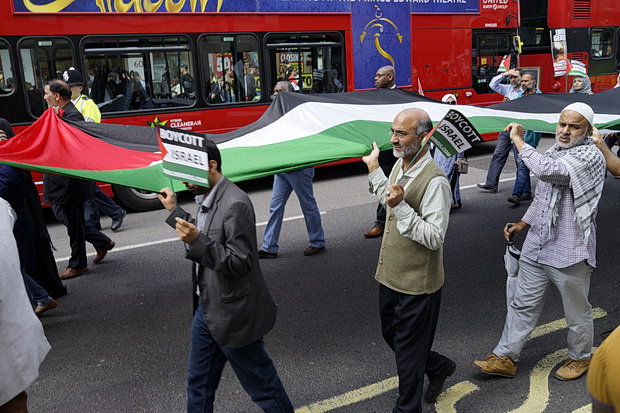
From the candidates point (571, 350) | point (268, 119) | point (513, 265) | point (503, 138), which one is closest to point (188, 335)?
point (268, 119)

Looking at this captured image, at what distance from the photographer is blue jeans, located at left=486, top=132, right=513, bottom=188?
29.1 ft

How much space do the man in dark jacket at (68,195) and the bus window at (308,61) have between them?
450 cm

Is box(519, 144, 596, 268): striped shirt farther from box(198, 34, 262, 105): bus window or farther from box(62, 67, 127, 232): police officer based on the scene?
box(198, 34, 262, 105): bus window

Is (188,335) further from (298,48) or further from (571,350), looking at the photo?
(298,48)

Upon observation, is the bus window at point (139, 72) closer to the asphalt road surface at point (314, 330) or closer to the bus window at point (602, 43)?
the asphalt road surface at point (314, 330)

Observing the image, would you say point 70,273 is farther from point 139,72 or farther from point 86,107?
point 139,72

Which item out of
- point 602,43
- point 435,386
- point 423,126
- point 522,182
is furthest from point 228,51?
point 602,43

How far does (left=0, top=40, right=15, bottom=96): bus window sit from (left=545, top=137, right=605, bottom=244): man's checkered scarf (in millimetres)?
7161

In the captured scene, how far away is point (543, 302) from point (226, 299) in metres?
2.20

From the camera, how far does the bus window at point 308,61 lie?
990 centimetres

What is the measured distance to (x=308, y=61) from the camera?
10.2m

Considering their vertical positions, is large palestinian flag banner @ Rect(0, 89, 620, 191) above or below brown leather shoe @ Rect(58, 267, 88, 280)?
above

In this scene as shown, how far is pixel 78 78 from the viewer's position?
23.4 feet

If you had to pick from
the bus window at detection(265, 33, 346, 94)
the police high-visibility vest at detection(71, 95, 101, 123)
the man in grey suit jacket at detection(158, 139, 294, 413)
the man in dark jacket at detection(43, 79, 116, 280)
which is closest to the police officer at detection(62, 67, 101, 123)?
the police high-visibility vest at detection(71, 95, 101, 123)
